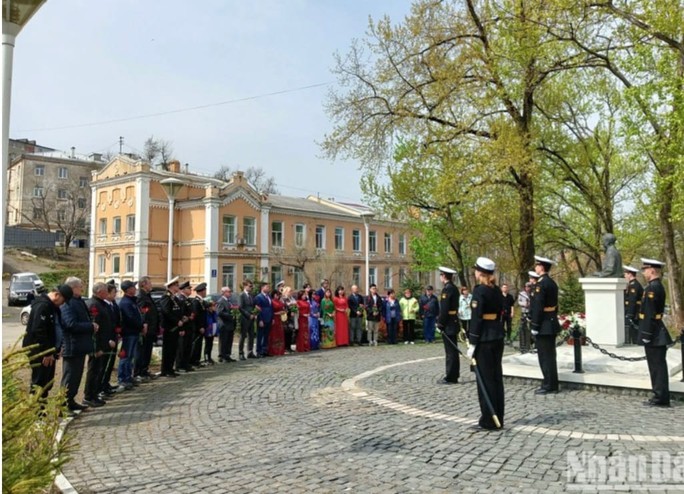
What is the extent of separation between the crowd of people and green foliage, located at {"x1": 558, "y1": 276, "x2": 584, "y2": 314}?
802 centimetres

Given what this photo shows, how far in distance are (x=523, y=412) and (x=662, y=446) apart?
1.84 metres

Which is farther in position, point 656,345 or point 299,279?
point 299,279

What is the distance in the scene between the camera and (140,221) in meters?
39.9

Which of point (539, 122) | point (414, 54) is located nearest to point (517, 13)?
point (414, 54)

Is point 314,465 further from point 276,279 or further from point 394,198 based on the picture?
point 276,279

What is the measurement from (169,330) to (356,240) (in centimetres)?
3922

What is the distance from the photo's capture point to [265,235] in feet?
141

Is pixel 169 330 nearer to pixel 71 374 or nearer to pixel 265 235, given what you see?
pixel 71 374

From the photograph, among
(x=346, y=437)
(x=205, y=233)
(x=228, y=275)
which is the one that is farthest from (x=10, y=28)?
(x=228, y=275)

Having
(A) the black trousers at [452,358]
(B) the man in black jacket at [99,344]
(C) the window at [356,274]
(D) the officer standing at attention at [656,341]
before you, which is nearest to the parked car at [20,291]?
(C) the window at [356,274]

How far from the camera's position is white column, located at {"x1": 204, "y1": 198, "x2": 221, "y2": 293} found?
39219 mm

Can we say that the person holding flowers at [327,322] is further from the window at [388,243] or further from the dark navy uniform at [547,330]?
→ the window at [388,243]

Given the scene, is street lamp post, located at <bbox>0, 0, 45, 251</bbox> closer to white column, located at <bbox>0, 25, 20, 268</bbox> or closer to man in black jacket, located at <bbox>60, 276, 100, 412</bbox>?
white column, located at <bbox>0, 25, 20, 268</bbox>

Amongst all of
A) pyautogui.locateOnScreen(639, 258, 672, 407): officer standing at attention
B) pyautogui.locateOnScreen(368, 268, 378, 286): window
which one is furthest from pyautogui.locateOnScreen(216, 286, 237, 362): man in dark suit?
pyautogui.locateOnScreen(368, 268, 378, 286): window
